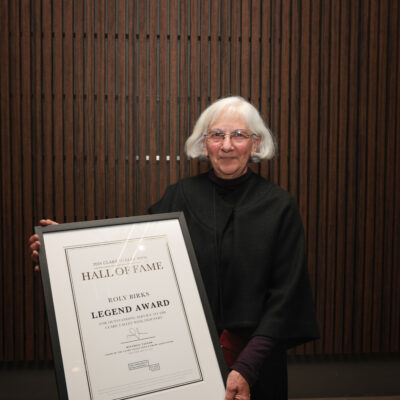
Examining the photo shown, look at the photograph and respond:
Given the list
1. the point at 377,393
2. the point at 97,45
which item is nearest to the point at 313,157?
the point at 97,45

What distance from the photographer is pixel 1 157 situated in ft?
8.73

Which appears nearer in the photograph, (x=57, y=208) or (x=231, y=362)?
(x=231, y=362)

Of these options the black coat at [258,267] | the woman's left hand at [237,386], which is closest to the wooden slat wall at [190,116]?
the black coat at [258,267]

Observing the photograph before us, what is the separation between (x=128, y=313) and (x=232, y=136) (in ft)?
3.07

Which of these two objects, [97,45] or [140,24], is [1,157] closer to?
[97,45]

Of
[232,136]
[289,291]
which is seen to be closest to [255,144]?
[232,136]

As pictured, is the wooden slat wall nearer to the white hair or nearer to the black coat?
the white hair

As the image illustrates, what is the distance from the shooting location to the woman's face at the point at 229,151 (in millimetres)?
1828

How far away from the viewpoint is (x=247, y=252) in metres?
1.72

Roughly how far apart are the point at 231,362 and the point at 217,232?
58cm

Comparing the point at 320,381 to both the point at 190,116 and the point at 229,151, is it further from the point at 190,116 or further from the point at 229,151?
the point at 190,116

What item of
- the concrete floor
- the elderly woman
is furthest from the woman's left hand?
the concrete floor

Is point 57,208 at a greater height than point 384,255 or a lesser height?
greater

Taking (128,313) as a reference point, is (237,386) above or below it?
below
